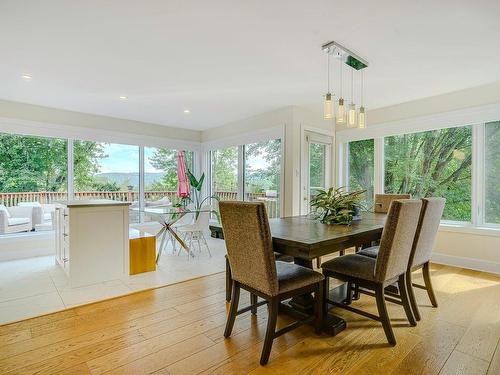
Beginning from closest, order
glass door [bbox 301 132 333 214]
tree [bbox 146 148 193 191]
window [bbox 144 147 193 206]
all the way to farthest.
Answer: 1. glass door [bbox 301 132 333 214]
2. window [bbox 144 147 193 206]
3. tree [bbox 146 148 193 191]

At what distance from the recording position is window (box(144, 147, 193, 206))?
559 centimetres

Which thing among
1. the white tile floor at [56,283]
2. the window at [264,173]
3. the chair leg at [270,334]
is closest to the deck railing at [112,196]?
the window at [264,173]

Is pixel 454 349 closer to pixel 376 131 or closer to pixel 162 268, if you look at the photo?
pixel 162 268

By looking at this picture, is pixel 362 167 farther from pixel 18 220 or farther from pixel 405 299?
pixel 18 220

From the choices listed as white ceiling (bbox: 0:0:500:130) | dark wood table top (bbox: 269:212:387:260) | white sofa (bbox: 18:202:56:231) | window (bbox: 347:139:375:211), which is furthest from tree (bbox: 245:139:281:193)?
white sofa (bbox: 18:202:56:231)

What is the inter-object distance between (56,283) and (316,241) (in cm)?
→ 293

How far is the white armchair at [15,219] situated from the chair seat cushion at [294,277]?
4.32 meters

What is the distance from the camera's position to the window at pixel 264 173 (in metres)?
4.77

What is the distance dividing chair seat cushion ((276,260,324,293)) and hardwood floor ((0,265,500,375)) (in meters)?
0.43

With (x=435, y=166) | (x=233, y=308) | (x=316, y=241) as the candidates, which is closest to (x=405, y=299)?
(x=316, y=241)

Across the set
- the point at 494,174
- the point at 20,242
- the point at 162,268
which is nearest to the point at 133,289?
the point at 162,268

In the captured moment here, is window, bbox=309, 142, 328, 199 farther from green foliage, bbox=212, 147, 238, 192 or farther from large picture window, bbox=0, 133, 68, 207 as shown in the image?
large picture window, bbox=0, 133, 68, 207

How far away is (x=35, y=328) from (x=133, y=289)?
0.87 m

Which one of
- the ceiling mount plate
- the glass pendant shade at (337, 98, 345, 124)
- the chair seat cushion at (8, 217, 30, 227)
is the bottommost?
the chair seat cushion at (8, 217, 30, 227)
